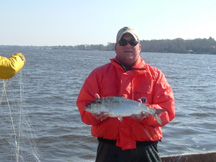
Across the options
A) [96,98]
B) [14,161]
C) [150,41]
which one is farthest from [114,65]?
[150,41]

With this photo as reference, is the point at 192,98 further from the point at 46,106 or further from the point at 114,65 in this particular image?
the point at 114,65

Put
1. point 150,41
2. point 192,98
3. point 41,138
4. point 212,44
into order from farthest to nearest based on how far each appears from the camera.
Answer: point 150,41, point 212,44, point 192,98, point 41,138

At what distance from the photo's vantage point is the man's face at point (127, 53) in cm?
420

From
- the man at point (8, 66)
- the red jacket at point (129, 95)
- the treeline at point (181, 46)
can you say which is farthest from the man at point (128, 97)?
the treeline at point (181, 46)

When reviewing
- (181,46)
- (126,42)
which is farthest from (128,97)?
(181,46)

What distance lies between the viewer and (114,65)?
13.8 feet

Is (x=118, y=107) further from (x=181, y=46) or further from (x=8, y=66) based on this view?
(x=181, y=46)

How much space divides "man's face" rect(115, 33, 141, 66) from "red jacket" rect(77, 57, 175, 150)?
0.11 metres

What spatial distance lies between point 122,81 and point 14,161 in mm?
6091

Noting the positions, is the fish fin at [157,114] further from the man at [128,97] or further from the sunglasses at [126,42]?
the sunglasses at [126,42]

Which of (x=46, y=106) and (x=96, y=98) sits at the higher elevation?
(x=96, y=98)

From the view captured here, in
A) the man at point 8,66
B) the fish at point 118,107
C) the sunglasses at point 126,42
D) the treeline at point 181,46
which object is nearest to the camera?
the fish at point 118,107

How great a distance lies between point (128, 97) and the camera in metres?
4.11

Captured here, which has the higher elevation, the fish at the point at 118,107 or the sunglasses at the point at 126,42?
the sunglasses at the point at 126,42
